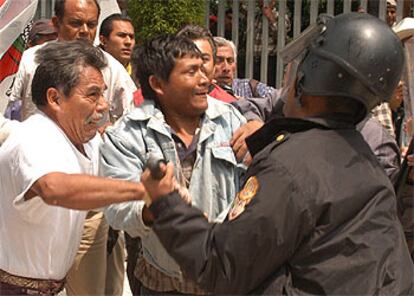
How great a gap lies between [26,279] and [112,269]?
69.2 inches

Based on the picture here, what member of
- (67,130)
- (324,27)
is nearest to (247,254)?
(324,27)

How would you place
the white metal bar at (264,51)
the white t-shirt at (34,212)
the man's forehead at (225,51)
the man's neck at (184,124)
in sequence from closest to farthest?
the white t-shirt at (34,212)
the man's neck at (184,124)
the man's forehead at (225,51)
the white metal bar at (264,51)

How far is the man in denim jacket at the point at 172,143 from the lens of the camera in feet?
10.7

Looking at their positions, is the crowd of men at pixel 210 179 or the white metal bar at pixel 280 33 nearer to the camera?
the crowd of men at pixel 210 179

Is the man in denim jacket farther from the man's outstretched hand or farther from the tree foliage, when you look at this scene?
the tree foliage

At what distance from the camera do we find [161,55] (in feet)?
11.8

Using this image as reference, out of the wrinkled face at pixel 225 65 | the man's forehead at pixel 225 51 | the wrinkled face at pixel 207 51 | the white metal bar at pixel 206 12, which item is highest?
the wrinkled face at pixel 207 51

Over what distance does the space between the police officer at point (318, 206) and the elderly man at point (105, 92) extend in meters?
1.93

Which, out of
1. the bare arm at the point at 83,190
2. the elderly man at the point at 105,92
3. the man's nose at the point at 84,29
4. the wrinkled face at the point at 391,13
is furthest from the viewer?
the wrinkled face at the point at 391,13

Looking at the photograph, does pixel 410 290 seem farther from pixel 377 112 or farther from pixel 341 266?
pixel 377 112

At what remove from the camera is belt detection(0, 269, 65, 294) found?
306 centimetres

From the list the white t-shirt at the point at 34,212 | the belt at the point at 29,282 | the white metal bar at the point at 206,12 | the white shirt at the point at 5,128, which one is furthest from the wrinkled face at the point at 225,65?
the belt at the point at 29,282

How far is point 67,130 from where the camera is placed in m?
3.34

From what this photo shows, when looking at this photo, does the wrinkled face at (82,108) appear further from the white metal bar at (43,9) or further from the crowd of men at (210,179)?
the white metal bar at (43,9)
